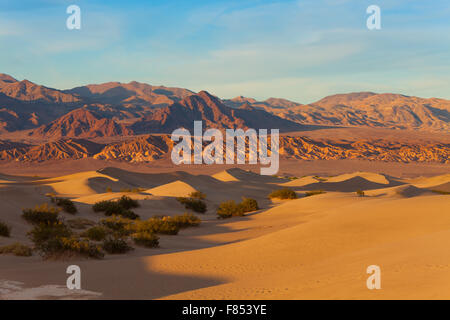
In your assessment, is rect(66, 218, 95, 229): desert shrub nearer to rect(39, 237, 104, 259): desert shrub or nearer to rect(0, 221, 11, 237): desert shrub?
rect(0, 221, 11, 237): desert shrub

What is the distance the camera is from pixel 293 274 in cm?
875

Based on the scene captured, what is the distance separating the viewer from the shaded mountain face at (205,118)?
153875 mm

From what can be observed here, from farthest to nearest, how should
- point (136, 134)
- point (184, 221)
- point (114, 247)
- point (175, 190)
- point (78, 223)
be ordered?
point (136, 134) < point (175, 190) < point (184, 221) < point (78, 223) < point (114, 247)

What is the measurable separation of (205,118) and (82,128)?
4226 cm

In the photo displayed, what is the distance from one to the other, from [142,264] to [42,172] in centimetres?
6947

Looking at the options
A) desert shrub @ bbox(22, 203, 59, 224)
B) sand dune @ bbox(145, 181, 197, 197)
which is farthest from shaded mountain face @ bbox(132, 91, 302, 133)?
desert shrub @ bbox(22, 203, 59, 224)

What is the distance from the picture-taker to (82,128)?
15088cm

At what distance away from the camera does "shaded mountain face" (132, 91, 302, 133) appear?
15388 centimetres

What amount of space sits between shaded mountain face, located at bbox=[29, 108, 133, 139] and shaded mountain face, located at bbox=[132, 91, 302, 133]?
23.5 ft

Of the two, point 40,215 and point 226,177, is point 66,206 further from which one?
point 226,177

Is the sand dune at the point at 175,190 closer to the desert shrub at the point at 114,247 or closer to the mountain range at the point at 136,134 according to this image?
the desert shrub at the point at 114,247

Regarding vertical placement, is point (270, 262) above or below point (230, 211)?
above

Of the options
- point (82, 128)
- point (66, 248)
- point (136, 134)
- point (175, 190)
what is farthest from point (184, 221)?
point (82, 128)
